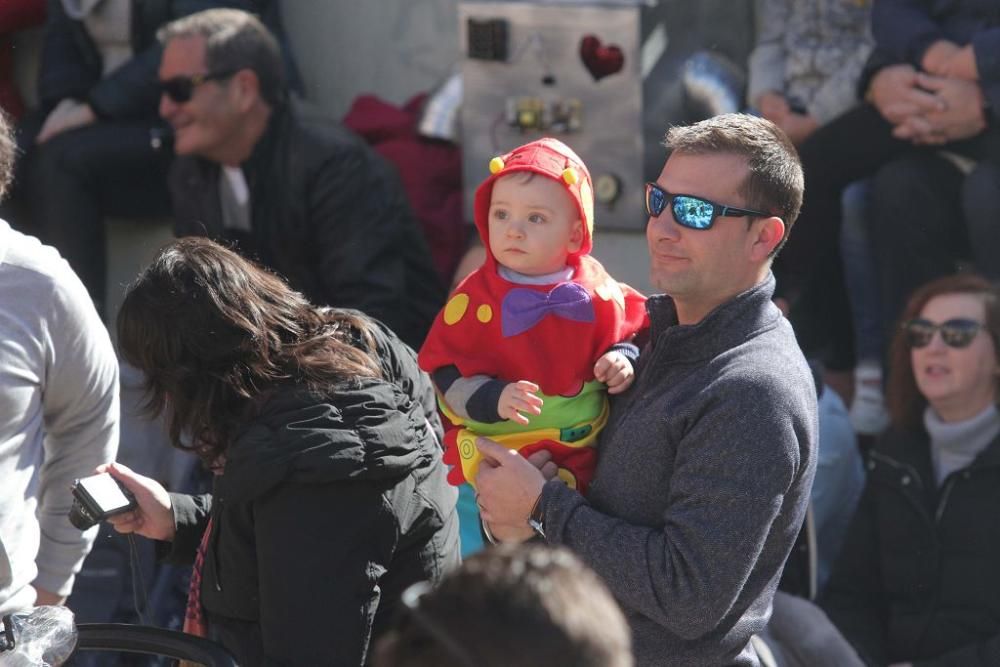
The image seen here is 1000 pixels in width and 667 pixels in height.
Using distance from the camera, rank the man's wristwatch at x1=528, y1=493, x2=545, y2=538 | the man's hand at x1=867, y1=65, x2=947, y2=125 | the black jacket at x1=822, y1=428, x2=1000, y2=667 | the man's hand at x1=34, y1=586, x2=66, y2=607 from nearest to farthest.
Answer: the man's wristwatch at x1=528, y1=493, x2=545, y2=538, the man's hand at x1=34, y1=586, x2=66, y2=607, the black jacket at x1=822, y1=428, x2=1000, y2=667, the man's hand at x1=867, y1=65, x2=947, y2=125

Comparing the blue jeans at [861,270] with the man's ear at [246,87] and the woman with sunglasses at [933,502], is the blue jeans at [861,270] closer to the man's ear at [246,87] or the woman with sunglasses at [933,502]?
the woman with sunglasses at [933,502]

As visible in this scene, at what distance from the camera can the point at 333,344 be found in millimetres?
2529

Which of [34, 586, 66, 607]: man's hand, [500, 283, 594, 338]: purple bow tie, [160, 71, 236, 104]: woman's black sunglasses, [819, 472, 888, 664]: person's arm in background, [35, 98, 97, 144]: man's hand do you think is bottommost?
[819, 472, 888, 664]: person's arm in background

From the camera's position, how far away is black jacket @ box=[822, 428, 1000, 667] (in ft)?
13.2

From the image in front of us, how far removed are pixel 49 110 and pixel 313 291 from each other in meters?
1.69

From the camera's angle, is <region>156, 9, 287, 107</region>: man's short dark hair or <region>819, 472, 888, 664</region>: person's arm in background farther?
<region>156, 9, 287, 107</region>: man's short dark hair

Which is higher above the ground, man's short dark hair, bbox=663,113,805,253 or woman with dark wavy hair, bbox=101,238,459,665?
man's short dark hair, bbox=663,113,805,253

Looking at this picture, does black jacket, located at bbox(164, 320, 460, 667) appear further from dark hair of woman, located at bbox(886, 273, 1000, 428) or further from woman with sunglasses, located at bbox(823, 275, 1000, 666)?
dark hair of woman, located at bbox(886, 273, 1000, 428)

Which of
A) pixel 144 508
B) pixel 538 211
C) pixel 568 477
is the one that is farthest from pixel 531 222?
pixel 144 508

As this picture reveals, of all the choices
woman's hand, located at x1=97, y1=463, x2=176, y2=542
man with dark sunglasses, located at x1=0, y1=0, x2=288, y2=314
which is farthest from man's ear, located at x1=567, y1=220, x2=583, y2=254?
man with dark sunglasses, located at x1=0, y1=0, x2=288, y2=314

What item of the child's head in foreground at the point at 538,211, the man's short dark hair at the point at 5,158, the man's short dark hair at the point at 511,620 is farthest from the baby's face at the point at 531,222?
the man's short dark hair at the point at 511,620

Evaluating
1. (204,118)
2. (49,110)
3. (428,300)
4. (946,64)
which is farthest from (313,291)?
(946,64)

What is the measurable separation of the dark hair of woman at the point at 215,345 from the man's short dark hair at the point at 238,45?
8.69ft

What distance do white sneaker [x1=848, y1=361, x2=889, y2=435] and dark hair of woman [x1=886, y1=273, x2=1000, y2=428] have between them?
1.54 feet
